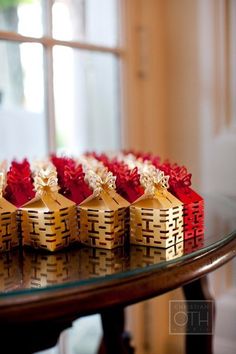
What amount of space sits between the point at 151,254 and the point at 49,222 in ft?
0.44

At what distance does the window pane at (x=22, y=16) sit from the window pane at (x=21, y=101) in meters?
0.04

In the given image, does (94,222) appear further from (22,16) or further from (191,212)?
(22,16)

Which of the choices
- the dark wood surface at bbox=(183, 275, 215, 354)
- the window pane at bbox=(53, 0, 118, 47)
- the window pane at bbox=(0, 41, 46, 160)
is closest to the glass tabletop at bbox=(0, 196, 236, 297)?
the dark wood surface at bbox=(183, 275, 215, 354)

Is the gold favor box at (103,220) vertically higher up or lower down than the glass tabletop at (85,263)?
higher up

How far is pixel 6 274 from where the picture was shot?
521 millimetres

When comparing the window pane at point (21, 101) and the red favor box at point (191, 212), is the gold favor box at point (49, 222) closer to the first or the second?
the red favor box at point (191, 212)

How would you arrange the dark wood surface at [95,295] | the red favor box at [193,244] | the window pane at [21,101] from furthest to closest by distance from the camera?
1. the window pane at [21,101]
2. the red favor box at [193,244]
3. the dark wood surface at [95,295]

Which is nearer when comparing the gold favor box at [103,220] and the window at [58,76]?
the gold favor box at [103,220]

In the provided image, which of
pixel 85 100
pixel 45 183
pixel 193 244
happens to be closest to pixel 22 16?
pixel 85 100

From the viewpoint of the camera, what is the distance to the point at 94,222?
2.02ft

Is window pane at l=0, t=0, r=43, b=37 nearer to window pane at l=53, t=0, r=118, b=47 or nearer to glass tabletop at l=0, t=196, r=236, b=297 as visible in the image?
window pane at l=53, t=0, r=118, b=47

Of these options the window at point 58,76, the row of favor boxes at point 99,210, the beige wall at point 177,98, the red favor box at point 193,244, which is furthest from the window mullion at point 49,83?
the red favor box at point 193,244

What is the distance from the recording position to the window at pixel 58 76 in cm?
108

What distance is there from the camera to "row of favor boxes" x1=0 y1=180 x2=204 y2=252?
1.96 feet
